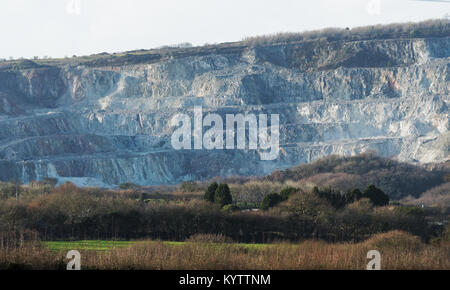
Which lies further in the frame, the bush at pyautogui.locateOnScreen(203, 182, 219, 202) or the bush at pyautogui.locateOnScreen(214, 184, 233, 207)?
the bush at pyautogui.locateOnScreen(203, 182, 219, 202)

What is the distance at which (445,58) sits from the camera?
360 ft

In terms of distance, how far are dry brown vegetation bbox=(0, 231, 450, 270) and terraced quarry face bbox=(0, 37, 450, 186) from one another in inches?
2022

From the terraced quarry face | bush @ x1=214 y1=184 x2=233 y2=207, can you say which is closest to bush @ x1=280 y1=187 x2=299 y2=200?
bush @ x1=214 y1=184 x2=233 y2=207

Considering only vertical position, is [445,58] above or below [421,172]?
above

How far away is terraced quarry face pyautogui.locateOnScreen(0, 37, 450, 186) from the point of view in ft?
292

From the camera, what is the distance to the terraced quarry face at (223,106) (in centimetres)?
8894

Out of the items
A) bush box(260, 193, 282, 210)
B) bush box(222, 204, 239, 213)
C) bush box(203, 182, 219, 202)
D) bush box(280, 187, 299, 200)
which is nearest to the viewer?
bush box(222, 204, 239, 213)

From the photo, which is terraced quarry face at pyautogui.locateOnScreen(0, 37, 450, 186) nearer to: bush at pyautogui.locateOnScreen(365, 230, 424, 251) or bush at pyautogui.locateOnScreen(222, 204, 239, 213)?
bush at pyautogui.locateOnScreen(222, 204, 239, 213)

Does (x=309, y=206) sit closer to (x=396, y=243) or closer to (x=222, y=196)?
(x=222, y=196)

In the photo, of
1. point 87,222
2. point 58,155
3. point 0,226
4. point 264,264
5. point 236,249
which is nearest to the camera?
point 264,264

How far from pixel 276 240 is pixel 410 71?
72804 mm

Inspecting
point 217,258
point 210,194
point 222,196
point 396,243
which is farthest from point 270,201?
point 217,258
